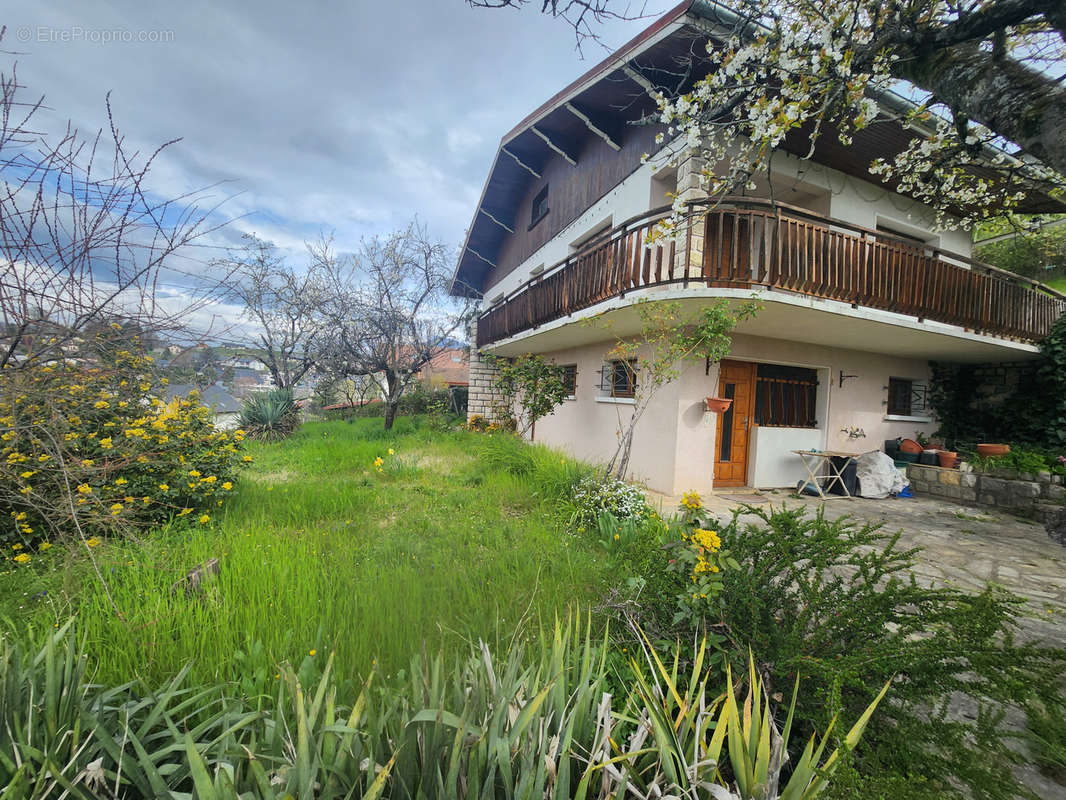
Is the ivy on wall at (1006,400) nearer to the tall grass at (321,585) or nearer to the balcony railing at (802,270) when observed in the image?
the balcony railing at (802,270)

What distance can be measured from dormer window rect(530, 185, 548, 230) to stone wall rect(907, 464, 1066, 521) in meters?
9.88

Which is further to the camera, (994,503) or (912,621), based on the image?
(994,503)

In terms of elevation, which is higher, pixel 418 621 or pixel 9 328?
pixel 9 328

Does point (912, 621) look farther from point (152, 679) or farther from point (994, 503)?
point (994, 503)

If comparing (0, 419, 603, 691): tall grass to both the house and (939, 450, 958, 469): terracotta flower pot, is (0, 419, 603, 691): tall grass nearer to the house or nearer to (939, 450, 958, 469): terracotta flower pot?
the house

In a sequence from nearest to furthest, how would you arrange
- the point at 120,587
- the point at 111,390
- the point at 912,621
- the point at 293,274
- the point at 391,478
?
1. the point at 912,621
2. the point at 120,587
3. the point at 111,390
4. the point at 391,478
5. the point at 293,274

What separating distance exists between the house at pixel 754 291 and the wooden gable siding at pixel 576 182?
0.17 feet

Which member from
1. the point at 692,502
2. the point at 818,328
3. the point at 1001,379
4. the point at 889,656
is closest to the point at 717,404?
the point at 818,328

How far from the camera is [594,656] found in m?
1.47

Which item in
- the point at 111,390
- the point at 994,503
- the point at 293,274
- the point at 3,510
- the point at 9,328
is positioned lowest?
the point at 994,503

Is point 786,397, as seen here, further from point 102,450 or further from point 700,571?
point 102,450

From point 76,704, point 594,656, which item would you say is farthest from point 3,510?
point 594,656

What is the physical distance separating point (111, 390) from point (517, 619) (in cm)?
292

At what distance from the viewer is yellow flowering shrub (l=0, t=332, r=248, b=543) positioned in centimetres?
208
